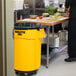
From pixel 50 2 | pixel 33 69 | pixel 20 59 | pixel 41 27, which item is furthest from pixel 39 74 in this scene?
pixel 50 2

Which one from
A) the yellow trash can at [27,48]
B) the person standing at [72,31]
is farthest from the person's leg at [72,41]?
the yellow trash can at [27,48]

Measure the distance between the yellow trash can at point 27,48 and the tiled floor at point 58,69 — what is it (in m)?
0.34

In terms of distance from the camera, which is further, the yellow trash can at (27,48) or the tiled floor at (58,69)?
the tiled floor at (58,69)

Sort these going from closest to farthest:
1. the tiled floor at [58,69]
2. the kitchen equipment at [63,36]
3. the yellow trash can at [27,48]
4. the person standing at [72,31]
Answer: the yellow trash can at [27,48]
the tiled floor at [58,69]
the person standing at [72,31]
the kitchen equipment at [63,36]

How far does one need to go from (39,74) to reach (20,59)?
1.60 ft

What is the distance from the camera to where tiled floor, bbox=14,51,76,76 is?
10.1ft

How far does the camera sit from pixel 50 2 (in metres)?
6.13

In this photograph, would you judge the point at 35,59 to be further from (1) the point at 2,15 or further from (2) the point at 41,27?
(1) the point at 2,15

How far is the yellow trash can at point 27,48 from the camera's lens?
2680 mm

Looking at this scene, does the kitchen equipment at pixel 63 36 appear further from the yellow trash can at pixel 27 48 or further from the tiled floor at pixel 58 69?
the yellow trash can at pixel 27 48

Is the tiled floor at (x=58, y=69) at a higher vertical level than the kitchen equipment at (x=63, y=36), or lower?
lower

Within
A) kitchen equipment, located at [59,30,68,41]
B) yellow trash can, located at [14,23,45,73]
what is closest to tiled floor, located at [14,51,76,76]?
yellow trash can, located at [14,23,45,73]

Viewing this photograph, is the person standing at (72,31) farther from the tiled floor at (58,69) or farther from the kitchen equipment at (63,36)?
the kitchen equipment at (63,36)

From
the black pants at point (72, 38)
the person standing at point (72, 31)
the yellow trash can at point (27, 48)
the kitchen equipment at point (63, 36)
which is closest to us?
the yellow trash can at point (27, 48)
